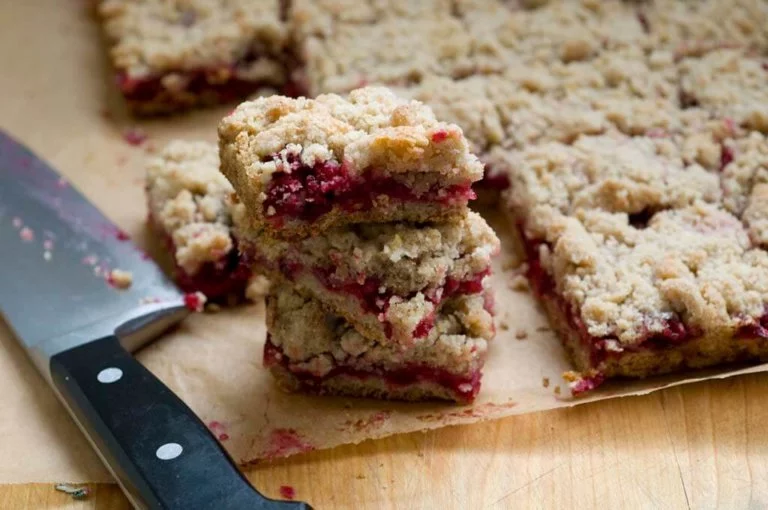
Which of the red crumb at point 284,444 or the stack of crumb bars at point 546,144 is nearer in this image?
the stack of crumb bars at point 546,144

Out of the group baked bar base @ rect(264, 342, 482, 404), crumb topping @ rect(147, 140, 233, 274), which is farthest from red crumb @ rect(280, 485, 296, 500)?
crumb topping @ rect(147, 140, 233, 274)

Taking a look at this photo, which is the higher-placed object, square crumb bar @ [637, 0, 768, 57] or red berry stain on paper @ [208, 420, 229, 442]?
square crumb bar @ [637, 0, 768, 57]

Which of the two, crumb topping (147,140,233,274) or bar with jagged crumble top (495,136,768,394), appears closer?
bar with jagged crumble top (495,136,768,394)

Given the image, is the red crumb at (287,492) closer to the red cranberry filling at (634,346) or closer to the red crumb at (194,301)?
the red crumb at (194,301)

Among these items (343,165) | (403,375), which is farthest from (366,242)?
(403,375)

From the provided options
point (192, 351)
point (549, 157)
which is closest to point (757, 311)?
point (549, 157)

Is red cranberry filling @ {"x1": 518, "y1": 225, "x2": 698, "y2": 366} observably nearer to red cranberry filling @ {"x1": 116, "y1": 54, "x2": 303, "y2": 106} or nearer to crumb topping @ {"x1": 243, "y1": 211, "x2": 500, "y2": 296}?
crumb topping @ {"x1": 243, "y1": 211, "x2": 500, "y2": 296}

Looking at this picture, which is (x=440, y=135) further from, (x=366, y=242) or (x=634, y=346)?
(x=634, y=346)

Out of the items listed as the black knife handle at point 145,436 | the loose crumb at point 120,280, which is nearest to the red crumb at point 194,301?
the loose crumb at point 120,280

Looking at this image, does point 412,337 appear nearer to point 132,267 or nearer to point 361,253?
point 361,253
